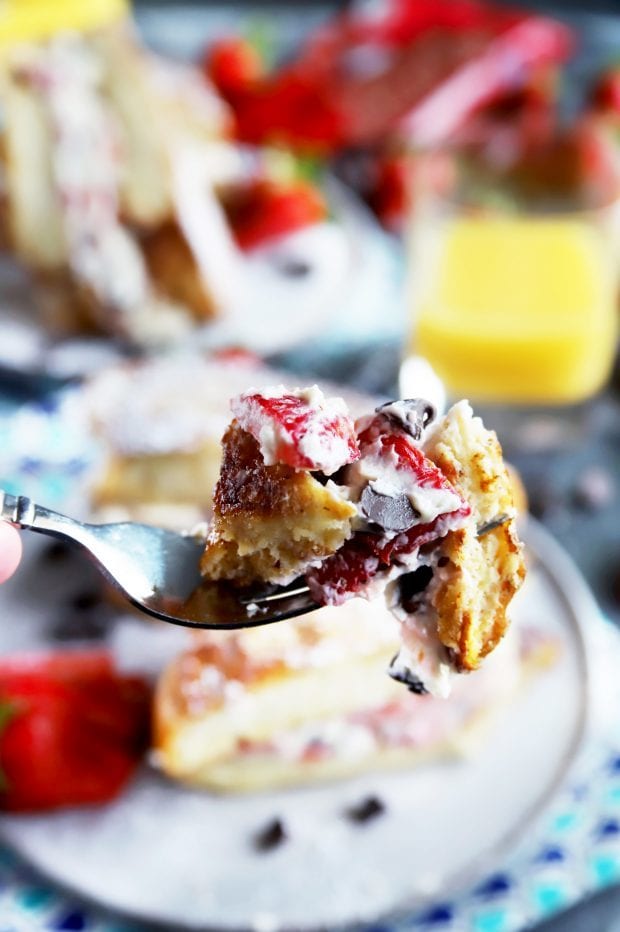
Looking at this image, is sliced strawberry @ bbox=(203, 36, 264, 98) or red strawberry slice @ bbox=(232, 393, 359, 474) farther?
sliced strawberry @ bbox=(203, 36, 264, 98)

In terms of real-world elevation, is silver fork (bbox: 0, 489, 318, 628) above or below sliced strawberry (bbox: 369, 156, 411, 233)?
below

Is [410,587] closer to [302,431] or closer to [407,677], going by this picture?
[407,677]

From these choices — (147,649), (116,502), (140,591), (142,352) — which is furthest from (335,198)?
(140,591)

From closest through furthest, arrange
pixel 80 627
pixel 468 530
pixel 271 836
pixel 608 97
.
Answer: pixel 468 530 → pixel 271 836 → pixel 80 627 → pixel 608 97

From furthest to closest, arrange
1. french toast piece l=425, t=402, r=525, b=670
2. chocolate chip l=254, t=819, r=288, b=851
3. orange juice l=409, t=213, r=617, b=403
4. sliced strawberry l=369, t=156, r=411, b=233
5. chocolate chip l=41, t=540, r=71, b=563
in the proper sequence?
sliced strawberry l=369, t=156, r=411, b=233
orange juice l=409, t=213, r=617, b=403
chocolate chip l=41, t=540, r=71, b=563
chocolate chip l=254, t=819, r=288, b=851
french toast piece l=425, t=402, r=525, b=670

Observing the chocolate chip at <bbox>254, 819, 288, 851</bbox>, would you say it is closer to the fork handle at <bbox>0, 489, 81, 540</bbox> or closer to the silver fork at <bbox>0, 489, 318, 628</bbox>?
the silver fork at <bbox>0, 489, 318, 628</bbox>

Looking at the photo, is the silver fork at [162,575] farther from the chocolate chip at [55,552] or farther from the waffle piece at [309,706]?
the chocolate chip at [55,552]

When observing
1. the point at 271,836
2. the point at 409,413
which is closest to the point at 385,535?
the point at 409,413

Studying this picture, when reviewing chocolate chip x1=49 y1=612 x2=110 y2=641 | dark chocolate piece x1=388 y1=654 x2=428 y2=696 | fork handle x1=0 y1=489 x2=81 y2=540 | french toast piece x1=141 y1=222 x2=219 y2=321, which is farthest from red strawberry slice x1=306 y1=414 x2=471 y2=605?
french toast piece x1=141 y1=222 x2=219 y2=321
